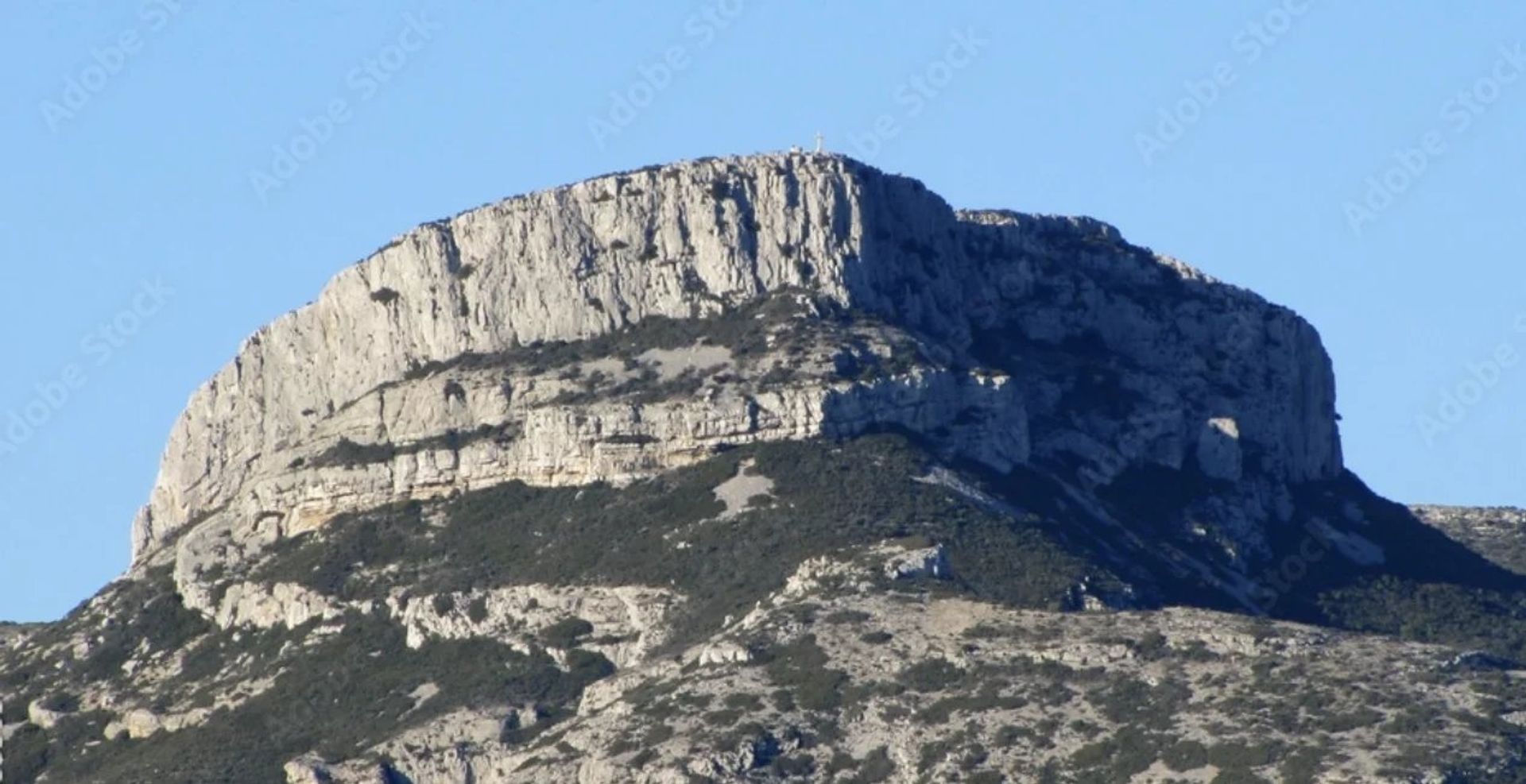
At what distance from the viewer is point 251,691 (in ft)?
604

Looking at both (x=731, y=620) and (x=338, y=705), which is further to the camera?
(x=338, y=705)

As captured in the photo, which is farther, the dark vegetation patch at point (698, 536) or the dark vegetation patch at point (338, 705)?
the dark vegetation patch at point (698, 536)

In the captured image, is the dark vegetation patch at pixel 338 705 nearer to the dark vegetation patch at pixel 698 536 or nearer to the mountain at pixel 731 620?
the mountain at pixel 731 620

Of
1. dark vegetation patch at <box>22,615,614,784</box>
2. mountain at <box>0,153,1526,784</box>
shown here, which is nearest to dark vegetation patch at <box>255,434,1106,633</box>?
mountain at <box>0,153,1526,784</box>

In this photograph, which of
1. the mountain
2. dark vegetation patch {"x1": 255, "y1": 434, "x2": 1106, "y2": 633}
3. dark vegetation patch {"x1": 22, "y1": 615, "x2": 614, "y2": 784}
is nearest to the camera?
the mountain

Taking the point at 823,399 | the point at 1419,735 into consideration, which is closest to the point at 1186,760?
the point at 1419,735

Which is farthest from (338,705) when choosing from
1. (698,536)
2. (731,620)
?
(698,536)

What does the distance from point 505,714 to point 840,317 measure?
3128 centimetres

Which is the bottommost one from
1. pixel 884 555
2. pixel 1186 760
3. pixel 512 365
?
pixel 1186 760

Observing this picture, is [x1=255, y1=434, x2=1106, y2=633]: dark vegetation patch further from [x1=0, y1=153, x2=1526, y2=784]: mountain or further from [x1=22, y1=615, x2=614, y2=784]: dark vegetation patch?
[x1=22, y1=615, x2=614, y2=784]: dark vegetation patch

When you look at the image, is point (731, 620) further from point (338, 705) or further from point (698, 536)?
point (338, 705)

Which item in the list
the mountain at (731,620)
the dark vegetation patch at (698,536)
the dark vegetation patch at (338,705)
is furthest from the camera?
the dark vegetation patch at (698,536)

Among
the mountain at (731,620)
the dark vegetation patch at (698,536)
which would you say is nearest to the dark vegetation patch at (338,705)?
the mountain at (731,620)

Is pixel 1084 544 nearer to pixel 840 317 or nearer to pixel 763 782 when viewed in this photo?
pixel 840 317
